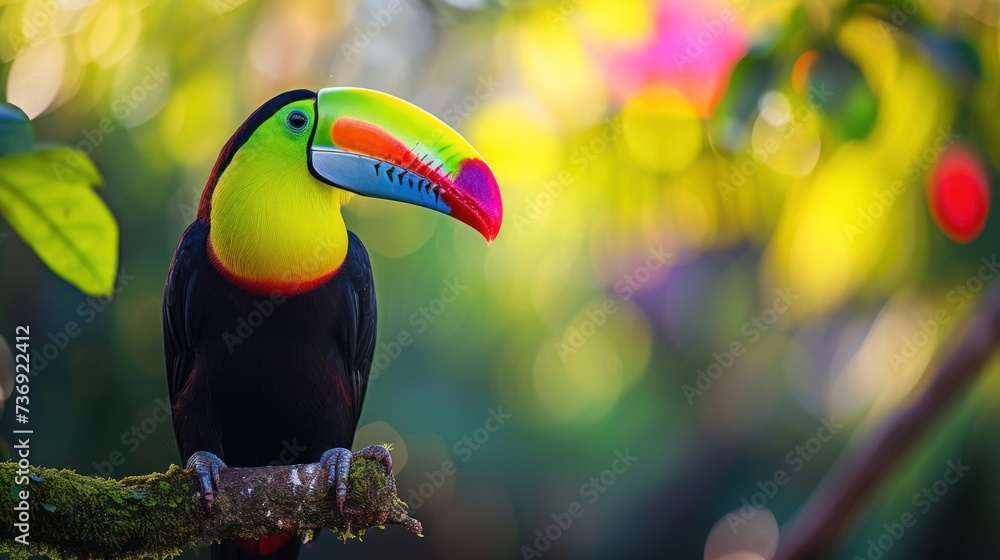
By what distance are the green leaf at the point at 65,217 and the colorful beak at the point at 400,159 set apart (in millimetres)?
942

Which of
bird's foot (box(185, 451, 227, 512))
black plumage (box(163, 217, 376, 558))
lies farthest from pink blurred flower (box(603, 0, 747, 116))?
bird's foot (box(185, 451, 227, 512))

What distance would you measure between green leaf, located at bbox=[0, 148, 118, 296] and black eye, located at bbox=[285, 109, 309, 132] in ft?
3.21

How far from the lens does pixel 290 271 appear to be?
8.40 ft

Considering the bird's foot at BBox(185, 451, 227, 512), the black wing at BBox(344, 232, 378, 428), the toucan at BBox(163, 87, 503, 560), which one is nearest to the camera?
the bird's foot at BBox(185, 451, 227, 512)

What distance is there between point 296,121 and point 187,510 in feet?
3.42

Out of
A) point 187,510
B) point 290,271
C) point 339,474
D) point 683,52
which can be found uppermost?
point 683,52

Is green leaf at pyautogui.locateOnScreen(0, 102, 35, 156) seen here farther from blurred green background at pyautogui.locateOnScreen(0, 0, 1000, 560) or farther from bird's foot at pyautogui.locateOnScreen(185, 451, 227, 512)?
blurred green background at pyautogui.locateOnScreen(0, 0, 1000, 560)

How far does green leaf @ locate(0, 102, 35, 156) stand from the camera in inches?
56.3

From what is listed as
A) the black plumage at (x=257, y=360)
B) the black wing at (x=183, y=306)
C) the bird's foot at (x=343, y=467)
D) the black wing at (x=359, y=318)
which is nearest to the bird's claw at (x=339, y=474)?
the bird's foot at (x=343, y=467)

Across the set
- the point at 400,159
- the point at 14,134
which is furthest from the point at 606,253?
the point at 14,134

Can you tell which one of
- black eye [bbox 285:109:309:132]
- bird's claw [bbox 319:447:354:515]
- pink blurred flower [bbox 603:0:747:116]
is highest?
pink blurred flower [bbox 603:0:747:116]

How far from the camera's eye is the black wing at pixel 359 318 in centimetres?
280

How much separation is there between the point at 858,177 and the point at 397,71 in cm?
215

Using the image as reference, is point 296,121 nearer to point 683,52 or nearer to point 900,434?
point 683,52
